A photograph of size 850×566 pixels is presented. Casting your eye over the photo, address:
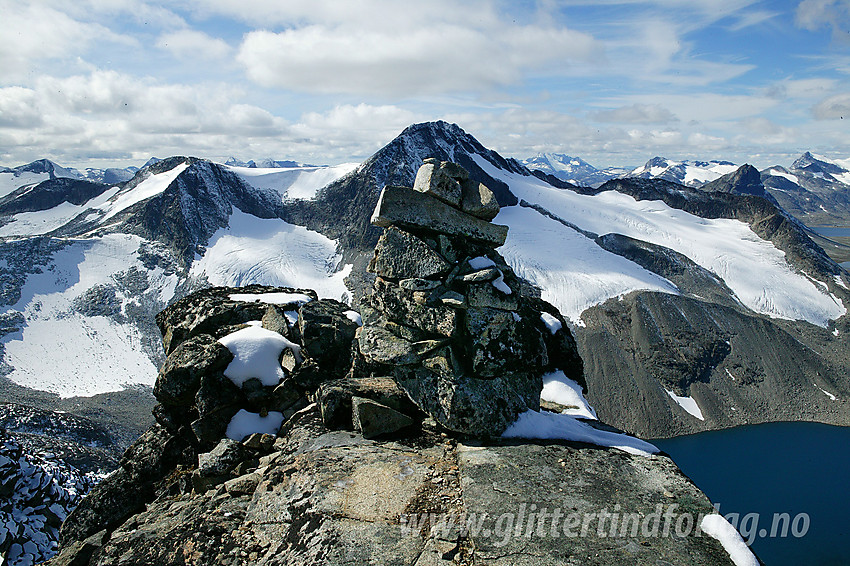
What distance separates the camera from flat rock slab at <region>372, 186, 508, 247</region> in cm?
1065

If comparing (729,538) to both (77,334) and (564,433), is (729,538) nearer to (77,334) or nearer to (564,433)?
(564,433)

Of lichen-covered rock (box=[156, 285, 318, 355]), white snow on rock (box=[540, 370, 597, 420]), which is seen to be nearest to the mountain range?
white snow on rock (box=[540, 370, 597, 420])

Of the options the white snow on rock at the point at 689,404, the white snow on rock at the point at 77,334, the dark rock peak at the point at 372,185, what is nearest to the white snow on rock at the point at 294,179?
the dark rock peak at the point at 372,185

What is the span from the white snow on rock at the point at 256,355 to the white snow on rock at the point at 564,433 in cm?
601

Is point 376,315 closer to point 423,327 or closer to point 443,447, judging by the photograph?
point 423,327

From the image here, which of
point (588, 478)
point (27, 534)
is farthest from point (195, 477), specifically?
point (27, 534)

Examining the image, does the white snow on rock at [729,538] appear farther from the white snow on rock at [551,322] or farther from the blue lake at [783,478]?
the blue lake at [783,478]

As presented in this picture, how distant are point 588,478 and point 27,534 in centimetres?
2062

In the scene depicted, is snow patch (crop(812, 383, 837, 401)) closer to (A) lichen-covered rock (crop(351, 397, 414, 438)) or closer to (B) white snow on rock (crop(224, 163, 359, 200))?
(A) lichen-covered rock (crop(351, 397, 414, 438))

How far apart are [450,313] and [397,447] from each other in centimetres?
298

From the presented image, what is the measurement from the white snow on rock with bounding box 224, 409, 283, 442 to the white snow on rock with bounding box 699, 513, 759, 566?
28.1 feet

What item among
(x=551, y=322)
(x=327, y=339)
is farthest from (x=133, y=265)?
(x=551, y=322)

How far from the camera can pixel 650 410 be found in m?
76.6

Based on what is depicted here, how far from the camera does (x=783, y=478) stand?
208 feet
